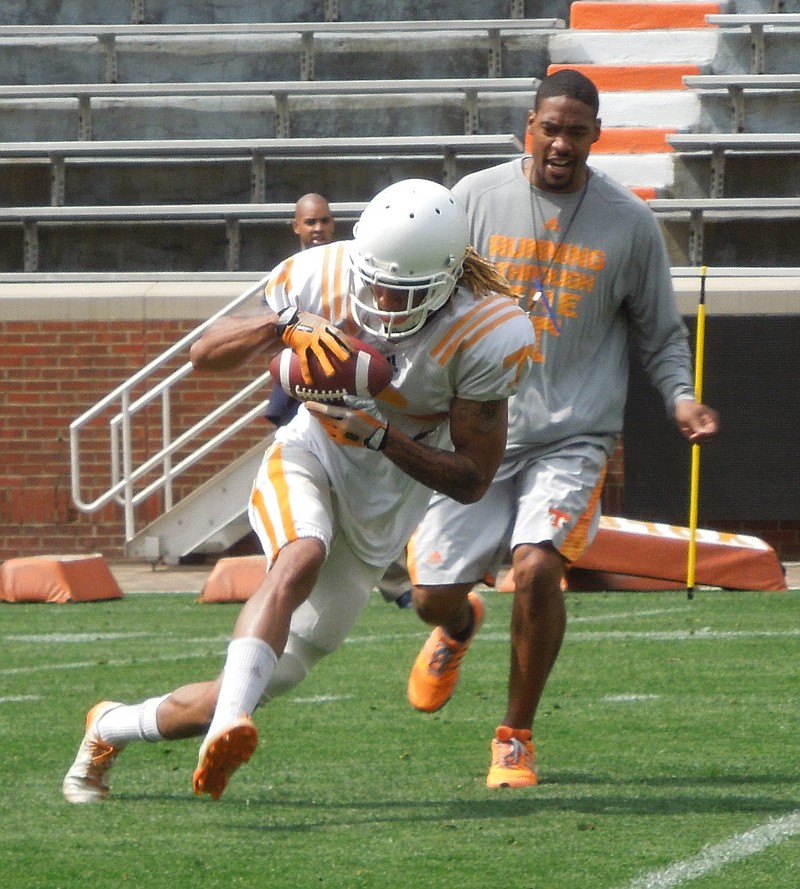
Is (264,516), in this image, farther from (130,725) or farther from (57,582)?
(57,582)

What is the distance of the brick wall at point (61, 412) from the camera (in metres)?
11.4

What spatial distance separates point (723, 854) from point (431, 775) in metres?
1.12

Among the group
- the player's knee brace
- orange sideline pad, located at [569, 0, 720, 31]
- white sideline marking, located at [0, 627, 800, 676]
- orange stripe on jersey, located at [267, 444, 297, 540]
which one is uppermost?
orange sideline pad, located at [569, 0, 720, 31]

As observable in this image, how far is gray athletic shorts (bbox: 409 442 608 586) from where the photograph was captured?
493 centimetres

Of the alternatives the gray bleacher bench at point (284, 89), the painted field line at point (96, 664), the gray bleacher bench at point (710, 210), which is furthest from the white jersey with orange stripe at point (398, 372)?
the gray bleacher bench at point (284, 89)

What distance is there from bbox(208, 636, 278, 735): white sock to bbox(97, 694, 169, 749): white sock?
0.45m

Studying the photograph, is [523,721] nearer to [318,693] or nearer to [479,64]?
[318,693]

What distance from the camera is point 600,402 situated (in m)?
5.10

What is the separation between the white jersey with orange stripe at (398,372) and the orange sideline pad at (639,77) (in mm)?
9874

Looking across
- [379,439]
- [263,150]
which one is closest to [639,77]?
[263,150]

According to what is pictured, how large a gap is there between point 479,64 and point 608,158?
1459 millimetres

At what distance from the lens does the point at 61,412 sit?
11.4 m

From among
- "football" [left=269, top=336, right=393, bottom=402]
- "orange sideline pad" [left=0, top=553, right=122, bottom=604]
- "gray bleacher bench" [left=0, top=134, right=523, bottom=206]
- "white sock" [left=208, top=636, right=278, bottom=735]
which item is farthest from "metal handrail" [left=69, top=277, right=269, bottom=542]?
"white sock" [left=208, top=636, right=278, bottom=735]

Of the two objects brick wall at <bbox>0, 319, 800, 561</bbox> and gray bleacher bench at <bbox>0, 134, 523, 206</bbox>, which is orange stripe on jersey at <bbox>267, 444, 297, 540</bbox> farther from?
gray bleacher bench at <bbox>0, 134, 523, 206</bbox>
